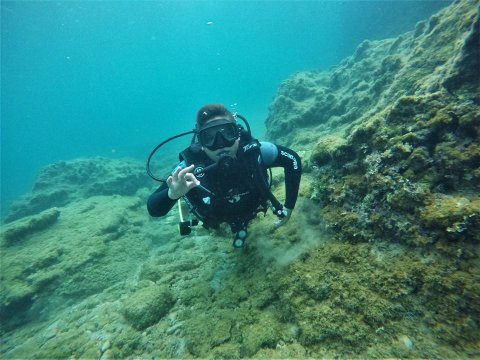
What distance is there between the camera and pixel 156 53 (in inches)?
4761

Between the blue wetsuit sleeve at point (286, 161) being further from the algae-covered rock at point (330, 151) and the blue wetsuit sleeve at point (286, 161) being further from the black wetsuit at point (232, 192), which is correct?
the algae-covered rock at point (330, 151)

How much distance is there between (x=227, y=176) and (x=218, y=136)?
0.67 m

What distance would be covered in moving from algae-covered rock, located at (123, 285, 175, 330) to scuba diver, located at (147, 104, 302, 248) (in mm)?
1027

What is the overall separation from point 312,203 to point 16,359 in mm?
5355

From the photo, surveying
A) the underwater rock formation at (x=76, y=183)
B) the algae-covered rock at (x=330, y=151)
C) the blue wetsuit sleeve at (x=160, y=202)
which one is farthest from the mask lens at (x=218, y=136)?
the underwater rock formation at (x=76, y=183)

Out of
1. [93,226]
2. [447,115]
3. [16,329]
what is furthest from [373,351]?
[93,226]

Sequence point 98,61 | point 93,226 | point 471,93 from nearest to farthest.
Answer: point 471,93
point 93,226
point 98,61

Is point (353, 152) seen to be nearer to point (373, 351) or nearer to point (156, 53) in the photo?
point (373, 351)

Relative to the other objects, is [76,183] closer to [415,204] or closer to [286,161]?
[286,161]

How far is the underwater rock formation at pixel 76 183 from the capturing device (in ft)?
47.2

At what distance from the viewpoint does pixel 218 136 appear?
4.01 meters

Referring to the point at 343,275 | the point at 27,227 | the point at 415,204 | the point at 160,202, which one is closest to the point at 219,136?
the point at 160,202

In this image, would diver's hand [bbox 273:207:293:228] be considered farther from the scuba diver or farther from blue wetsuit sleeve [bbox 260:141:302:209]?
blue wetsuit sleeve [bbox 260:141:302:209]

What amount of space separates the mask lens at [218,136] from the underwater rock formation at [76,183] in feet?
43.5
